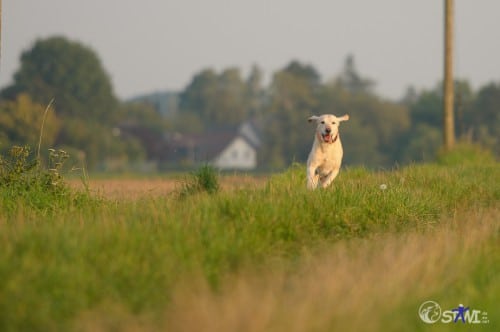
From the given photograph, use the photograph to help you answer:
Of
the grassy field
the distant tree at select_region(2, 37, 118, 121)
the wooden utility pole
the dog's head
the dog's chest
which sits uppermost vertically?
the distant tree at select_region(2, 37, 118, 121)

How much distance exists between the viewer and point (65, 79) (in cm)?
8662

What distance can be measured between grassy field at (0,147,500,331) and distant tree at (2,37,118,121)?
249 ft

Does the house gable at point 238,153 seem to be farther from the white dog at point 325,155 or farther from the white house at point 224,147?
the white dog at point 325,155

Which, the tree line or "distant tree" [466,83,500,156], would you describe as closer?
the tree line

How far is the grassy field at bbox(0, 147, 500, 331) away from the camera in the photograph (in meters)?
6.29

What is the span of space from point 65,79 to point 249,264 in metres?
82.0

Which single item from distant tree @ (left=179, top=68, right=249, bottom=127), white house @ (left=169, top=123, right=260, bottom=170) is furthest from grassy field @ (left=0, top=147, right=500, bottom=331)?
distant tree @ (left=179, top=68, right=249, bottom=127)

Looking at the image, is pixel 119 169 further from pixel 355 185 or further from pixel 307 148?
pixel 355 185

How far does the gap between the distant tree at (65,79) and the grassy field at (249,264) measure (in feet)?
249

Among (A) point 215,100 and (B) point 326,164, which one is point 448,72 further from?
(A) point 215,100

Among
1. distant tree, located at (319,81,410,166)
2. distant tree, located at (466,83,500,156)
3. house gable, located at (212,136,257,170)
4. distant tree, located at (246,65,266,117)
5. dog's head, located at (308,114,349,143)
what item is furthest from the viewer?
distant tree, located at (246,65,266,117)

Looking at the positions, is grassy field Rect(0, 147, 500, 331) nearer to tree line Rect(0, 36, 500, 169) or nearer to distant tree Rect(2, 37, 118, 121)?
tree line Rect(0, 36, 500, 169)

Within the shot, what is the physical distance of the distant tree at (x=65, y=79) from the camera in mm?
83875

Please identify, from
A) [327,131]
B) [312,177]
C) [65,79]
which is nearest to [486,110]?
[65,79]
